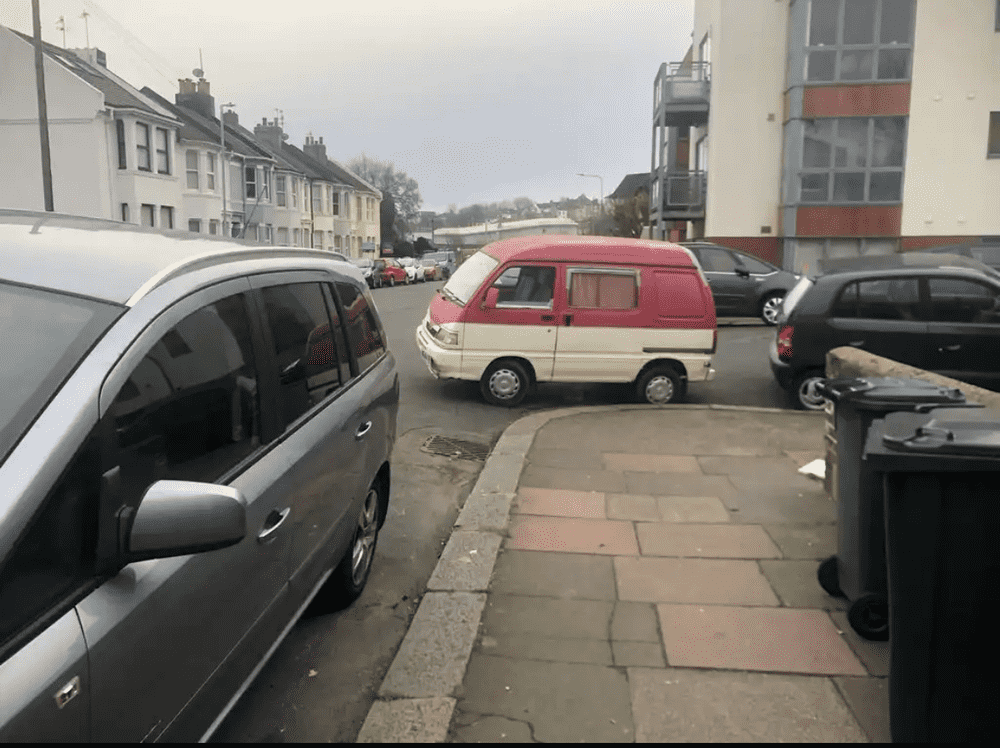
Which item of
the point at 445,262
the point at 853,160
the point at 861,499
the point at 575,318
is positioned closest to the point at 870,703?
the point at 861,499

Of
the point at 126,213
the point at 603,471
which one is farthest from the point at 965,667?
the point at 126,213

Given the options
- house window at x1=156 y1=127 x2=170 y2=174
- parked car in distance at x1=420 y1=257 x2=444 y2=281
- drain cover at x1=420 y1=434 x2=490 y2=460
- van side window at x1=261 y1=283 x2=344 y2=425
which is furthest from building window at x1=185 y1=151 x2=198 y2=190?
van side window at x1=261 y1=283 x2=344 y2=425

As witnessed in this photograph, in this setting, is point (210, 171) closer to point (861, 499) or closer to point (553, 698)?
point (861, 499)

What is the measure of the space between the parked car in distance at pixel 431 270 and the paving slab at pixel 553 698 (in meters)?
51.0

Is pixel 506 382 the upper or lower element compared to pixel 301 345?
lower

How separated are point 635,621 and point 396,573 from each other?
4.78ft

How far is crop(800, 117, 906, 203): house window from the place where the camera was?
85.1 ft

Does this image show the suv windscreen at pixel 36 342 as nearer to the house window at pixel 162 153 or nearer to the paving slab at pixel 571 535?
the paving slab at pixel 571 535

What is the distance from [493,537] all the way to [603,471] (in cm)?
194

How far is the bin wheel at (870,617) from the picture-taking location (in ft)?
12.9

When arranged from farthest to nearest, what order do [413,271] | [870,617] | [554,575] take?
[413,271] → [554,575] → [870,617]

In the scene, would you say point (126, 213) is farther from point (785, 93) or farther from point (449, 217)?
point (449, 217)

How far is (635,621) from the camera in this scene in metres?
4.15

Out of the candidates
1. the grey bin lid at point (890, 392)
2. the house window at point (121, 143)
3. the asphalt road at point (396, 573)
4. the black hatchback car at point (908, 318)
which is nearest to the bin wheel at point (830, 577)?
the grey bin lid at point (890, 392)
